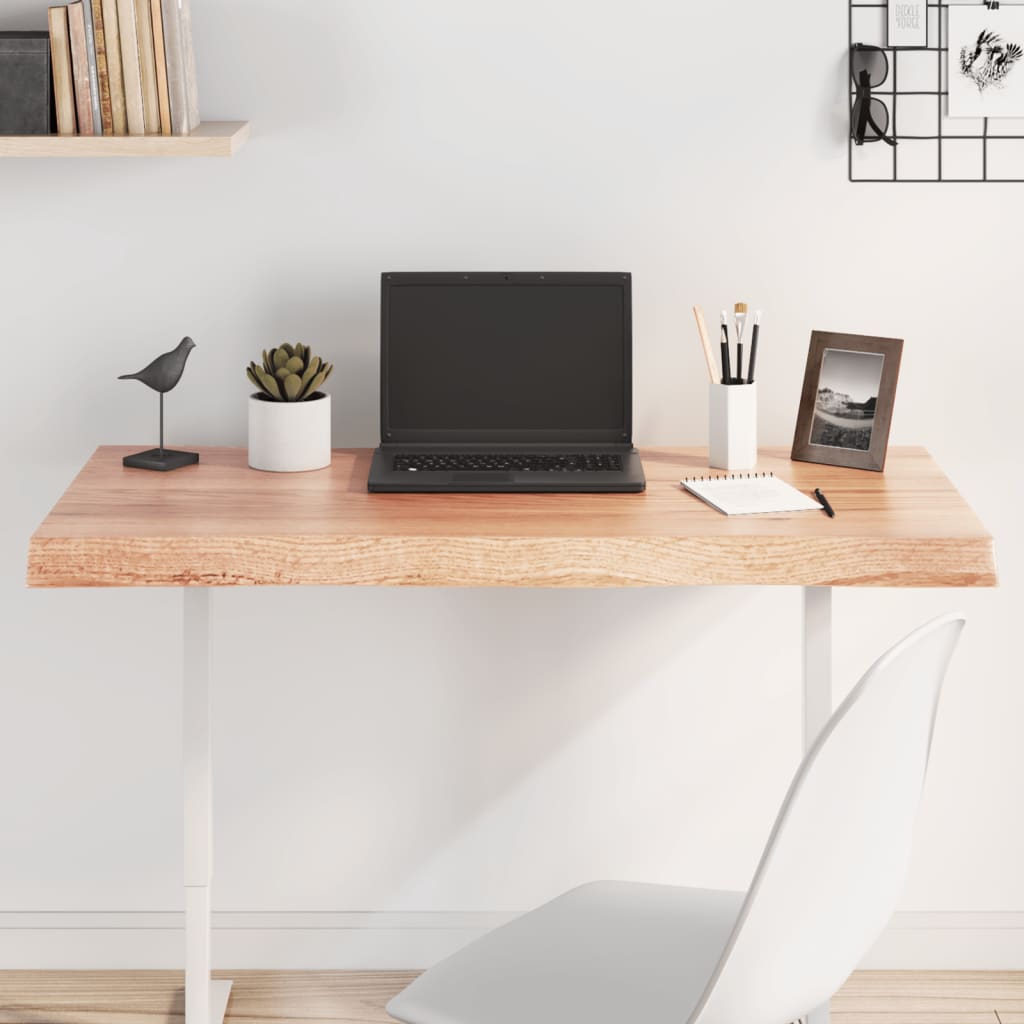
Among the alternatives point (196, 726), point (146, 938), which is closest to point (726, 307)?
point (196, 726)

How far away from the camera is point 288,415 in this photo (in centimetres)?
191

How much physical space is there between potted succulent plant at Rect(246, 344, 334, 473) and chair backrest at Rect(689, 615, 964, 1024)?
99 cm

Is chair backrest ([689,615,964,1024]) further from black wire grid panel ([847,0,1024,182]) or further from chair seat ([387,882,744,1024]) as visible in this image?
black wire grid panel ([847,0,1024,182])

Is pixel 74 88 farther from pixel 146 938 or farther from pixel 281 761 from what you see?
pixel 146 938

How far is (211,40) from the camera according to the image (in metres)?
2.05

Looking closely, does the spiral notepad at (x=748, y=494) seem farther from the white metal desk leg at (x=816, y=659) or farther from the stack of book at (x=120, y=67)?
the stack of book at (x=120, y=67)

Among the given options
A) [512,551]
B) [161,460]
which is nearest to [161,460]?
[161,460]

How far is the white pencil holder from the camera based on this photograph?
6.29 feet

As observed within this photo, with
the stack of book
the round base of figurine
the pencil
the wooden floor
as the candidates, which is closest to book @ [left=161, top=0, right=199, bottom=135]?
the stack of book

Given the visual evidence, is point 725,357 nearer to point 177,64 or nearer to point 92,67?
point 177,64

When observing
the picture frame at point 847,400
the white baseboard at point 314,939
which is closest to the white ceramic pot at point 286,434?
the picture frame at point 847,400

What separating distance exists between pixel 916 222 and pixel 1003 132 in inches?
7.1

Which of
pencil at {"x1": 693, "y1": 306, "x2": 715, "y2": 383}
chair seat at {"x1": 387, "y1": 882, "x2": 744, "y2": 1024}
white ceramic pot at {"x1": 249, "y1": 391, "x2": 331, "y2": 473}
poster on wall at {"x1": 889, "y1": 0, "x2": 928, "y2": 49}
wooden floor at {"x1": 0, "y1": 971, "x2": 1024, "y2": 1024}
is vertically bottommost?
wooden floor at {"x1": 0, "y1": 971, "x2": 1024, "y2": 1024}

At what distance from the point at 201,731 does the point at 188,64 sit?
93 centimetres
